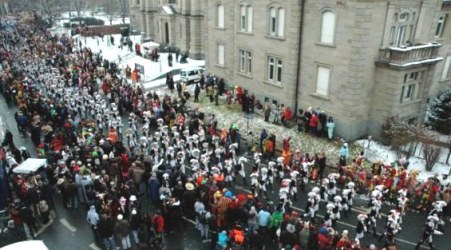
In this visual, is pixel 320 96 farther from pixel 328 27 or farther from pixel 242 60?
pixel 242 60

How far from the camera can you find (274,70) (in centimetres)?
2648

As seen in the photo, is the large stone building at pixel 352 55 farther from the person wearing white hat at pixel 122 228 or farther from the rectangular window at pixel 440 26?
the person wearing white hat at pixel 122 228

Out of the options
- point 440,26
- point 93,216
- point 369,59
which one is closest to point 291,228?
point 93,216

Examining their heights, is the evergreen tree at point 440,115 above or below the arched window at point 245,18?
below

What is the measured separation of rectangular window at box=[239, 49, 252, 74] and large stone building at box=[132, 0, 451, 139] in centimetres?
79

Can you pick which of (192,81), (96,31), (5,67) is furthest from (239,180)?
(96,31)

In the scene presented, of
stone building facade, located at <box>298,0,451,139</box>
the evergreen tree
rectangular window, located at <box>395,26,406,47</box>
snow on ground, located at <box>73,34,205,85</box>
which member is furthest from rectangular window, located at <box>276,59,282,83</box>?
snow on ground, located at <box>73,34,205,85</box>

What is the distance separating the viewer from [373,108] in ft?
73.5

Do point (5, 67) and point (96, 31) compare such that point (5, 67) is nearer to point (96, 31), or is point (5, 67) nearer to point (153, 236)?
point (153, 236)

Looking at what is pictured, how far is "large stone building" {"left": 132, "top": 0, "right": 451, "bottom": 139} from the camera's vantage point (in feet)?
68.3

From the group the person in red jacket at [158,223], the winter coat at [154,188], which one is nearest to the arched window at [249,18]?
the winter coat at [154,188]

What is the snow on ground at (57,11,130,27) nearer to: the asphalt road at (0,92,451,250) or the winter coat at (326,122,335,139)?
the winter coat at (326,122,335,139)

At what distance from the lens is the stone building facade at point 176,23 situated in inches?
1735

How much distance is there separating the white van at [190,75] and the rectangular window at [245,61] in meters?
6.11
